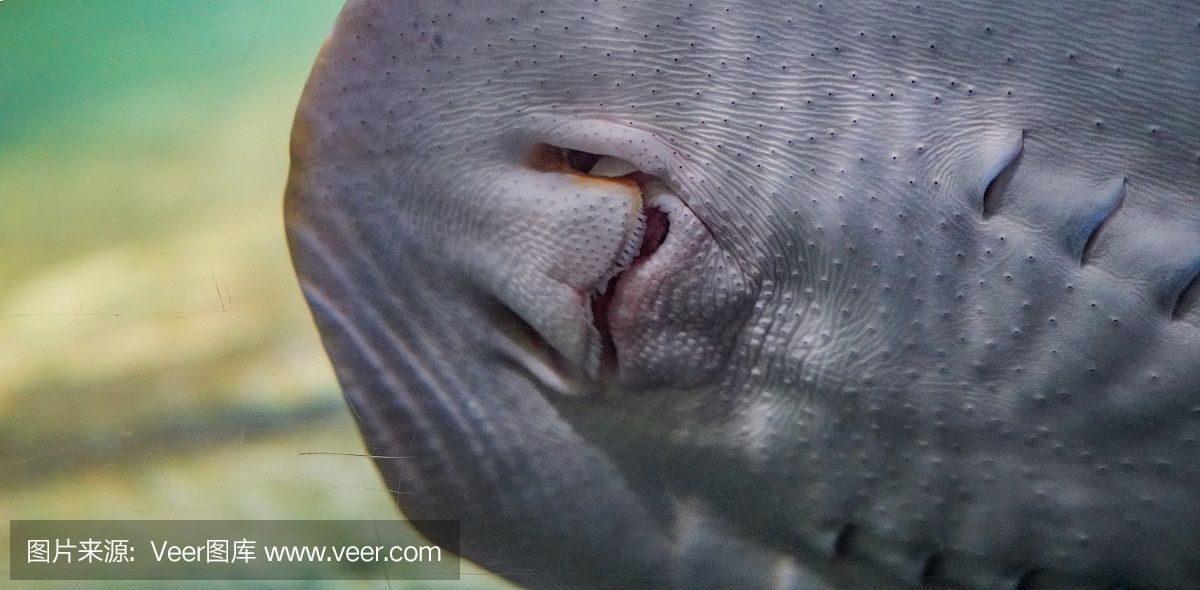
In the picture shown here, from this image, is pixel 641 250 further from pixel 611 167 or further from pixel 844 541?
pixel 844 541

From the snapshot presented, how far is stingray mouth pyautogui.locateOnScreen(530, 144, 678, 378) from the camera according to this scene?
994mm

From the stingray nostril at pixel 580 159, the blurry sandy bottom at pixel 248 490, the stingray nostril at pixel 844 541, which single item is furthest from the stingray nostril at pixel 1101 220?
the blurry sandy bottom at pixel 248 490

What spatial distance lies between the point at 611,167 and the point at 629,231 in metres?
0.09

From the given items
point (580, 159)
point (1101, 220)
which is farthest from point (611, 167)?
point (1101, 220)

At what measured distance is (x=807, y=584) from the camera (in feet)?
3.81

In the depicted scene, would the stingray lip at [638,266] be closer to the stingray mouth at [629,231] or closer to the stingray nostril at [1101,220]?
the stingray mouth at [629,231]

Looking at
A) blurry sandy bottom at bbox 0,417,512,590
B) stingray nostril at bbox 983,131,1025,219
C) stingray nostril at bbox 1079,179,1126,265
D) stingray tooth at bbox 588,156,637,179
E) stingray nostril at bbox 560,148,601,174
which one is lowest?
blurry sandy bottom at bbox 0,417,512,590

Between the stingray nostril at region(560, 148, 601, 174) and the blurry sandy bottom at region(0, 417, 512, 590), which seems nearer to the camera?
the stingray nostril at region(560, 148, 601, 174)

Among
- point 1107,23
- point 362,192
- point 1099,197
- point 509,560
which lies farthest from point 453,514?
point 1107,23

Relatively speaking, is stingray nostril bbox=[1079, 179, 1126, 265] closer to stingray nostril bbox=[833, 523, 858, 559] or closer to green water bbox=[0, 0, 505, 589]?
stingray nostril bbox=[833, 523, 858, 559]

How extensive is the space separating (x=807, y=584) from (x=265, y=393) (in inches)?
31.0

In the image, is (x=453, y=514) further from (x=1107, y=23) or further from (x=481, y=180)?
(x=1107, y=23)

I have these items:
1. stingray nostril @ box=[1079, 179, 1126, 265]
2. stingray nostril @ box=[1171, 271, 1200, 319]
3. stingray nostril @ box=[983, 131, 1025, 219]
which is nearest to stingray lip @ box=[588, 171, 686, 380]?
stingray nostril @ box=[983, 131, 1025, 219]

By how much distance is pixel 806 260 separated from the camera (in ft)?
3.27
